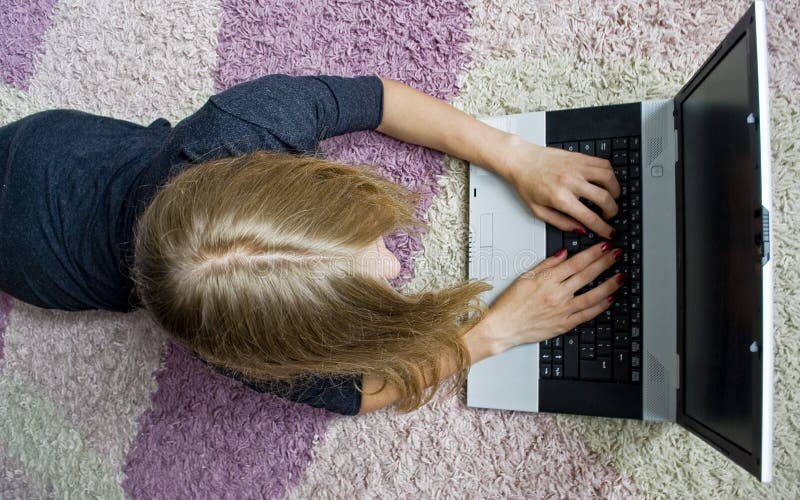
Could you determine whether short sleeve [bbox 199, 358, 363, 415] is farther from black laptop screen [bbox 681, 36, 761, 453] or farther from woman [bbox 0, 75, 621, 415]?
black laptop screen [bbox 681, 36, 761, 453]

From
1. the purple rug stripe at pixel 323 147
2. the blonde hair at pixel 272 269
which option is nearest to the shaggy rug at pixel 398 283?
the purple rug stripe at pixel 323 147

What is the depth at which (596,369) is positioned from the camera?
687mm

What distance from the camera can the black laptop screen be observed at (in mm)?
485

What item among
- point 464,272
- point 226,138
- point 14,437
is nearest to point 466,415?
point 464,272

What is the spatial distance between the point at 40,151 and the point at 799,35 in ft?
3.21

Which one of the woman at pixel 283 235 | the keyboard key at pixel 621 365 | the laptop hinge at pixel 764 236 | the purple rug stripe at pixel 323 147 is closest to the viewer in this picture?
the laptop hinge at pixel 764 236

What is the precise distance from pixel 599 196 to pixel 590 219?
0.03 metres

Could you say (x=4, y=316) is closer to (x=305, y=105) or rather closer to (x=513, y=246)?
(x=305, y=105)

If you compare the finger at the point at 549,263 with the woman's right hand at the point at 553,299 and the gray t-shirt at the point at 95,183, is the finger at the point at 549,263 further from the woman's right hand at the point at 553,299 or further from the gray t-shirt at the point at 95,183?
the gray t-shirt at the point at 95,183

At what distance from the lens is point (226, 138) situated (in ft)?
2.09

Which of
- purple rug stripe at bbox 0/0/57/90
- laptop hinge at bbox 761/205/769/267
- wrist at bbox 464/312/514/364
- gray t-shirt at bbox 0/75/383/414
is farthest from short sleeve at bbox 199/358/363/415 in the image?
purple rug stripe at bbox 0/0/57/90

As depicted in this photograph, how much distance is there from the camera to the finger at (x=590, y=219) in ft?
2.27

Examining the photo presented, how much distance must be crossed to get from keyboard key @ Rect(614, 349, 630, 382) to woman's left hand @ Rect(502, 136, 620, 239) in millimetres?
143

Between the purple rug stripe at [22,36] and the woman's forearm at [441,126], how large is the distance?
63 cm
